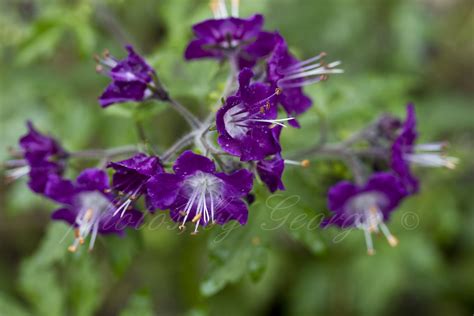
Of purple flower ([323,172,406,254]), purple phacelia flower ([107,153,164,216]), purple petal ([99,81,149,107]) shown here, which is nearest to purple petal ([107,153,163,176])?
purple phacelia flower ([107,153,164,216])

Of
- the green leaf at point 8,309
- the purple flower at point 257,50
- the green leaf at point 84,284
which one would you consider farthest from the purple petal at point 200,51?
the green leaf at point 8,309

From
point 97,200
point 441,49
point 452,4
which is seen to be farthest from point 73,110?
point 452,4

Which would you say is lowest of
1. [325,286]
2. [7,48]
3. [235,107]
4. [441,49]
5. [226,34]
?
[325,286]

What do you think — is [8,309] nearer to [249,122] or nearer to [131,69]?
[131,69]

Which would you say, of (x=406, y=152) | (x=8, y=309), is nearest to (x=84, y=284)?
Answer: (x=8, y=309)

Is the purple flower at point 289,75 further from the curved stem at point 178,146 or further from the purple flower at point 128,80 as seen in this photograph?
Answer: the purple flower at point 128,80

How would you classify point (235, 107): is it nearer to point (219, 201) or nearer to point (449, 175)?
point (219, 201)
